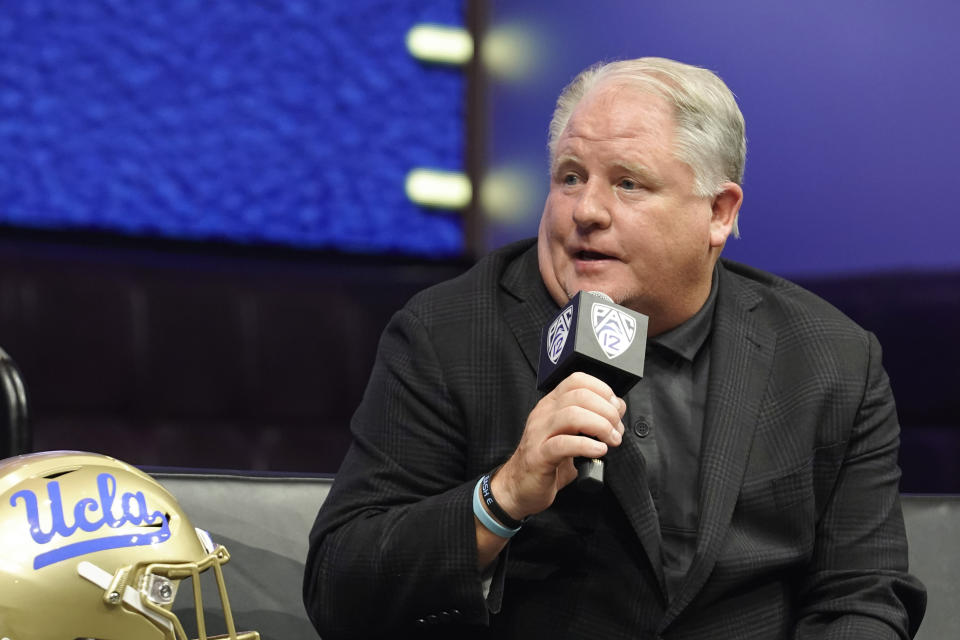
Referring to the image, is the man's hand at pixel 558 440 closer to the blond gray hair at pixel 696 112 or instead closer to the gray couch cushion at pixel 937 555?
the blond gray hair at pixel 696 112

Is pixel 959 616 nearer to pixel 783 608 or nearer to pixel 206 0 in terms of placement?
pixel 783 608

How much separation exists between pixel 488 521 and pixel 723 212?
0.51 metres

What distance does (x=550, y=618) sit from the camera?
1.48 meters

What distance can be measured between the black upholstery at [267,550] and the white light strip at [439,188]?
7.11 feet

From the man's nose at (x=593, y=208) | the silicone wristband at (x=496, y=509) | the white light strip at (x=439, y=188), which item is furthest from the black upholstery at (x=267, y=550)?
the white light strip at (x=439, y=188)

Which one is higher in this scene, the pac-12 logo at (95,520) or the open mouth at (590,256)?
the open mouth at (590,256)

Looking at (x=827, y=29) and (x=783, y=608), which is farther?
(x=827, y=29)

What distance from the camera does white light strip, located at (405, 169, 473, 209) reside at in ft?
13.1

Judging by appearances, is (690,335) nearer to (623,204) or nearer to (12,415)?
(623,204)

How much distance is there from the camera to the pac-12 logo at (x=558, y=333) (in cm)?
121

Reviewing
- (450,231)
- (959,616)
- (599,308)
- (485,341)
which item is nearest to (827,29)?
(450,231)

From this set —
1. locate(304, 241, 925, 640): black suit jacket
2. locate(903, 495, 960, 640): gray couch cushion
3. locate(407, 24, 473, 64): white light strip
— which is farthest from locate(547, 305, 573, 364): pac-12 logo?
locate(407, 24, 473, 64): white light strip

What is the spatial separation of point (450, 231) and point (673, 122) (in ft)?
8.40

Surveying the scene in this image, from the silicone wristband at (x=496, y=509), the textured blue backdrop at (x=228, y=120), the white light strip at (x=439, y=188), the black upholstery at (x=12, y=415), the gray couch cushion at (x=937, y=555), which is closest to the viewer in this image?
the silicone wristband at (x=496, y=509)
